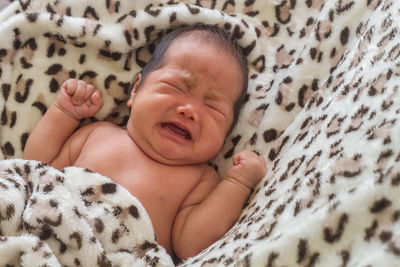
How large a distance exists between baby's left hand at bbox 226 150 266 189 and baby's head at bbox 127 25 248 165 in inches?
4.4

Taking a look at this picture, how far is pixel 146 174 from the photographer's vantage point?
1273mm

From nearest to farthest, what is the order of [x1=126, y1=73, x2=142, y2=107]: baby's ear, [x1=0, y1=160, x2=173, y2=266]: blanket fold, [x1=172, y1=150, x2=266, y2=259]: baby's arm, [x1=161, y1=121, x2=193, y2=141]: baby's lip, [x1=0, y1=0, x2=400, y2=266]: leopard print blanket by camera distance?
[x1=0, y1=0, x2=400, y2=266]: leopard print blanket, [x1=0, y1=160, x2=173, y2=266]: blanket fold, [x1=172, y1=150, x2=266, y2=259]: baby's arm, [x1=161, y1=121, x2=193, y2=141]: baby's lip, [x1=126, y1=73, x2=142, y2=107]: baby's ear

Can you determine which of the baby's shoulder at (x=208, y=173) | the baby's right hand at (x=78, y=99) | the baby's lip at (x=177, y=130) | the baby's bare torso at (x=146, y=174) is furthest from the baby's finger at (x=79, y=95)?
the baby's shoulder at (x=208, y=173)

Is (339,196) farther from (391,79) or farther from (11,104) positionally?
(11,104)

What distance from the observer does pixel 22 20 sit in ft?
4.63

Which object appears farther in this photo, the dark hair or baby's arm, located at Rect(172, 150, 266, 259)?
the dark hair

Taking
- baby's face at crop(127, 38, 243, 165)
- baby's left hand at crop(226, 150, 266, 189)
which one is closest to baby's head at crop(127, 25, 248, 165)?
baby's face at crop(127, 38, 243, 165)

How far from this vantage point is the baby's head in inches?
50.1

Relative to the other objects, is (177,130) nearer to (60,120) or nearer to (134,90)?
(134,90)

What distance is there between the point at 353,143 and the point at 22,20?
3.55ft

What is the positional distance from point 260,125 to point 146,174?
366 mm

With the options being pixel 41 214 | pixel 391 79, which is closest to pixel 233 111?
pixel 391 79

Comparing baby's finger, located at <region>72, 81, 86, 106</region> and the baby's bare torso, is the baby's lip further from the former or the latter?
baby's finger, located at <region>72, 81, 86, 106</region>

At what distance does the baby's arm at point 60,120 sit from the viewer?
1366mm
